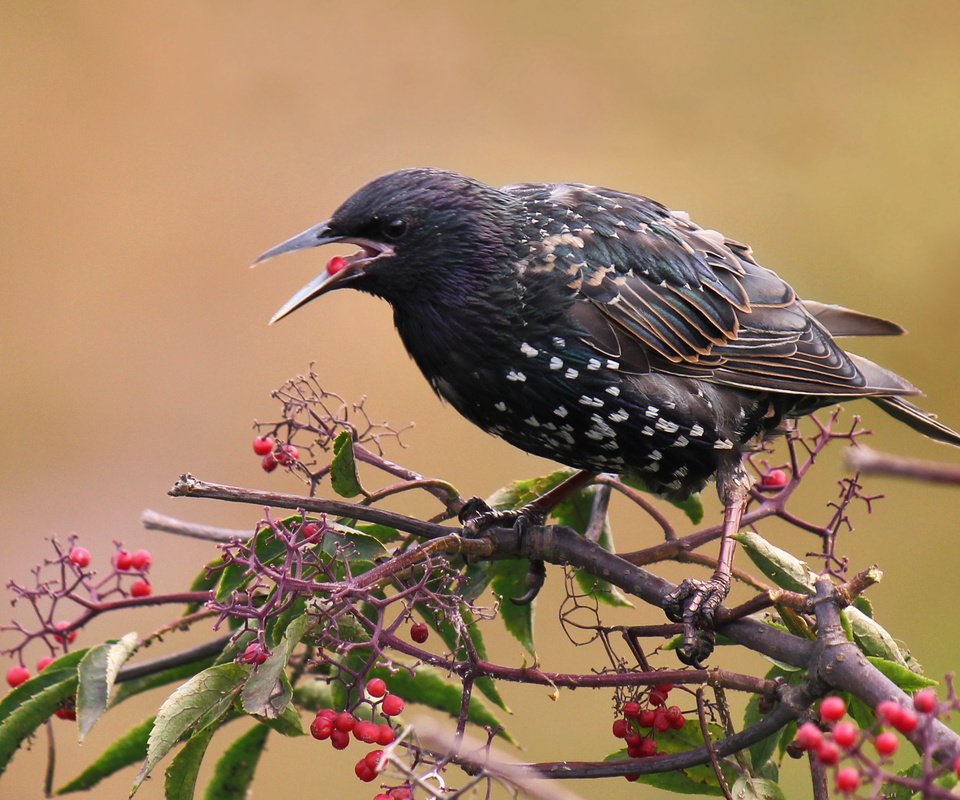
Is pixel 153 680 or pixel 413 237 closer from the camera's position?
pixel 153 680

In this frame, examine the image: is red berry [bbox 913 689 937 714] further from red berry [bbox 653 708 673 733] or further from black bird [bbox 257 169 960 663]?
black bird [bbox 257 169 960 663]

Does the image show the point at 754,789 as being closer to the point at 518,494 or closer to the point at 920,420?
the point at 518,494

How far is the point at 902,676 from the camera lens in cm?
202

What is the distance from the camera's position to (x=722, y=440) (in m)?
3.09

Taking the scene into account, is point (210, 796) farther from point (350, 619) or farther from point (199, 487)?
point (199, 487)

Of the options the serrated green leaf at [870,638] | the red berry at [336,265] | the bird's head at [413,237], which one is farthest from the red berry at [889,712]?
the red berry at [336,265]

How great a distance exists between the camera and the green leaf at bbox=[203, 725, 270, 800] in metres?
2.63

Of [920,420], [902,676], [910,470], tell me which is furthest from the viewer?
[920,420]

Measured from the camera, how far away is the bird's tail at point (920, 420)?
342 centimetres

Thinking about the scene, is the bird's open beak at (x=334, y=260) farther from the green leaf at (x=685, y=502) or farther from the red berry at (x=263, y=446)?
the green leaf at (x=685, y=502)

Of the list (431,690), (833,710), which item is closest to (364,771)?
(431,690)

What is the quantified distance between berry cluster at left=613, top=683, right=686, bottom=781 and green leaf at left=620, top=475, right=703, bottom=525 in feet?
2.72

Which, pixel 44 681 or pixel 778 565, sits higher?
pixel 778 565

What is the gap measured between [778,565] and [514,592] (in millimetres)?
630
